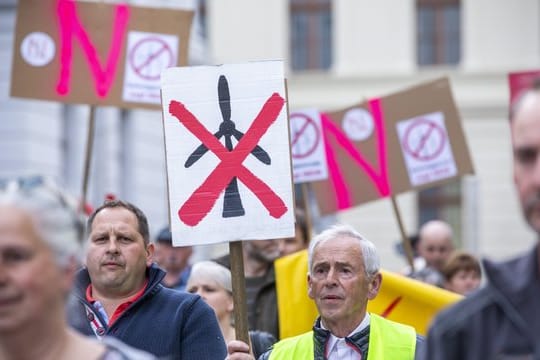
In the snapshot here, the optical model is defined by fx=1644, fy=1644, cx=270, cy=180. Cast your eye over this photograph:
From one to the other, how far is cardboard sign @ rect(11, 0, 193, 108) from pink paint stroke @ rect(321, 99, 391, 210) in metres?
1.31

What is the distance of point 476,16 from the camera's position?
3959 centimetres

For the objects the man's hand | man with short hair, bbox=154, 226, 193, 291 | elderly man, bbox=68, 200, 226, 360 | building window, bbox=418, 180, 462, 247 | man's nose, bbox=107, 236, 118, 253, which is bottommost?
building window, bbox=418, 180, 462, 247

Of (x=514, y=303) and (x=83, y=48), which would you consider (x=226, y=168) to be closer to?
(x=514, y=303)

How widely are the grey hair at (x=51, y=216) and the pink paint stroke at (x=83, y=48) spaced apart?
21.6 ft

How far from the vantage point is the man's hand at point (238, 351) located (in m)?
5.51

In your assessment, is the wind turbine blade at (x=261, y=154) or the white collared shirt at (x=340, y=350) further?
the wind turbine blade at (x=261, y=154)

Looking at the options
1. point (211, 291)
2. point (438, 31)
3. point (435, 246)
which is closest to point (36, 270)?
point (211, 291)

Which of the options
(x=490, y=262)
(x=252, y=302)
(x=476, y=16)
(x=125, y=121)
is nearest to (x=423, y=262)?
(x=252, y=302)

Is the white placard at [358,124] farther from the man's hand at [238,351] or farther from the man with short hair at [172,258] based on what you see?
the man's hand at [238,351]

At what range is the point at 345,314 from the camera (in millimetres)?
5863

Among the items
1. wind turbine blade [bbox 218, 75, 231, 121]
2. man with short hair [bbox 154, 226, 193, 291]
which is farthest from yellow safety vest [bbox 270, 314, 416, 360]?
man with short hair [bbox 154, 226, 193, 291]

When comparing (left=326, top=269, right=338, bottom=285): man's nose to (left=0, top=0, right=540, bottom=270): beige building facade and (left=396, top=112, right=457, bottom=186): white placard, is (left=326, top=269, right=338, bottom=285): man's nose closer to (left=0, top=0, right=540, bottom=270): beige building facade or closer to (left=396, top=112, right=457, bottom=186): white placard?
(left=396, top=112, right=457, bottom=186): white placard

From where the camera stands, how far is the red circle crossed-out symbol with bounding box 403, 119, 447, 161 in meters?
10.9

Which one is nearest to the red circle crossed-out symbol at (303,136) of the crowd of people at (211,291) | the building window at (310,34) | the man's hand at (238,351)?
the crowd of people at (211,291)
